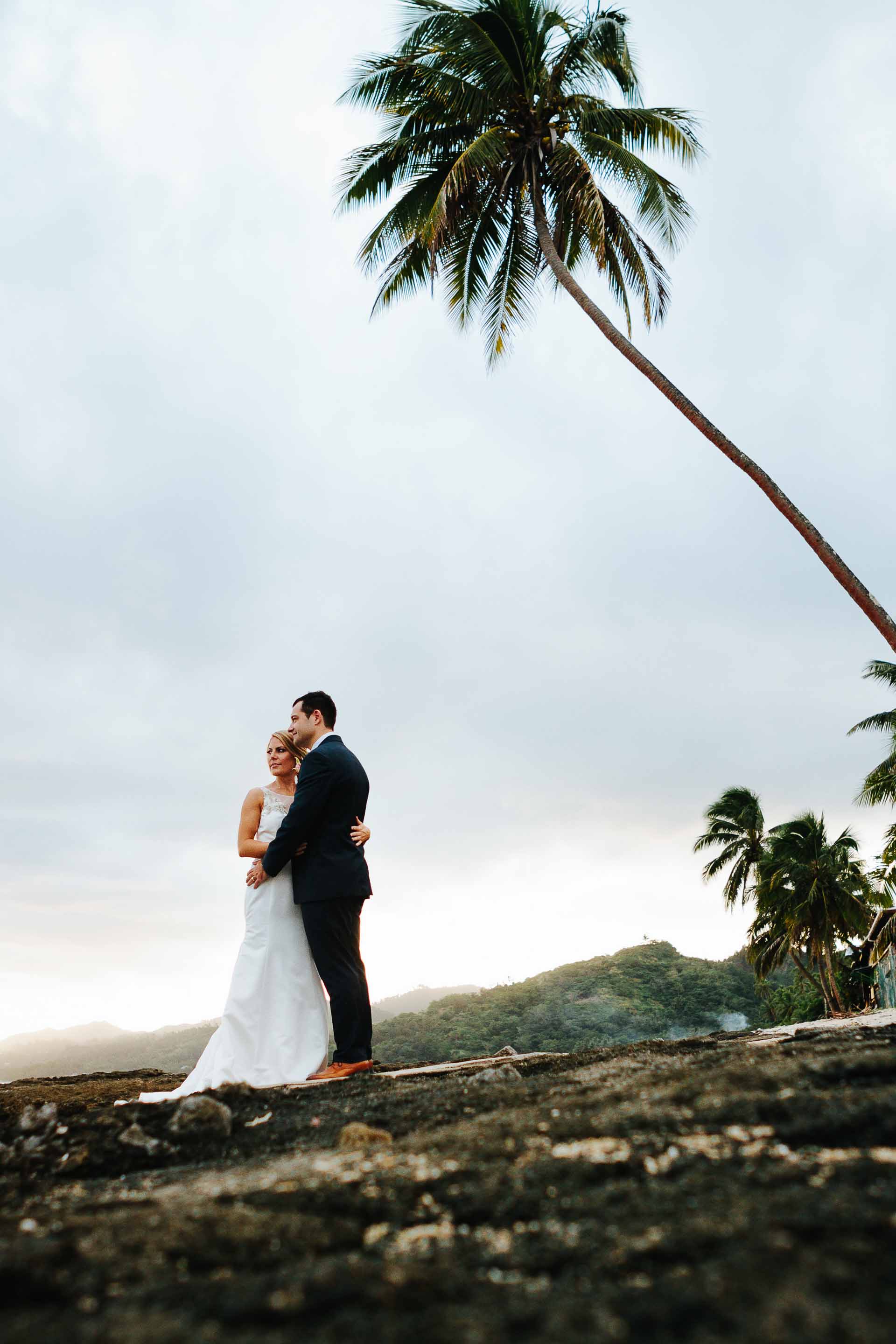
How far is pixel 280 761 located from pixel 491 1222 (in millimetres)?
4416

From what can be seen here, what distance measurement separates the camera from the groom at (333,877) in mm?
4449

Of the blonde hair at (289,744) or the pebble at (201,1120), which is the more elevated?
the blonde hair at (289,744)

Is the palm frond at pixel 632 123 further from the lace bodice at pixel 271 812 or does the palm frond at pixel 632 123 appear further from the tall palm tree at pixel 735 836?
the tall palm tree at pixel 735 836

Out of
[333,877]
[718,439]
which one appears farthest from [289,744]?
[718,439]

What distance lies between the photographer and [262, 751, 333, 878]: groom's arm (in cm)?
459

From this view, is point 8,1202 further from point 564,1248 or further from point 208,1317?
point 564,1248

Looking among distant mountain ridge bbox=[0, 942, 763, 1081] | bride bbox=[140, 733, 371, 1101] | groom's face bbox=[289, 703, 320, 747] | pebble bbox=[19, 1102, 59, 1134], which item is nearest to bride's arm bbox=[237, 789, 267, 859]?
bride bbox=[140, 733, 371, 1101]

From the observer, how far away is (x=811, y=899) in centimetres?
2803

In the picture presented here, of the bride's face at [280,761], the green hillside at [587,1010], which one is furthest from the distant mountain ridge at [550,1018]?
the bride's face at [280,761]

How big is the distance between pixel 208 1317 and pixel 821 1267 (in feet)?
2.16

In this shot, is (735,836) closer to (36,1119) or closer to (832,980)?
(832,980)

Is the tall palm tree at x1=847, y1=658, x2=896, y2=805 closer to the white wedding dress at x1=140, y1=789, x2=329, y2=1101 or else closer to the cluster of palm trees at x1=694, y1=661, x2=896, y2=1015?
the cluster of palm trees at x1=694, y1=661, x2=896, y2=1015

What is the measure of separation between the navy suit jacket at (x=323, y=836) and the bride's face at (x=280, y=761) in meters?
0.60

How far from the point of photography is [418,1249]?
3.34 ft
